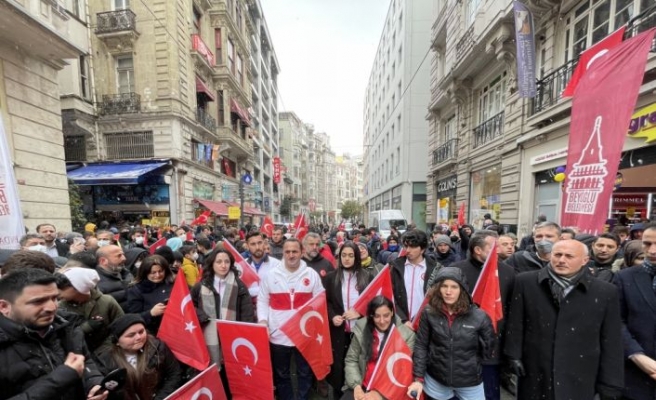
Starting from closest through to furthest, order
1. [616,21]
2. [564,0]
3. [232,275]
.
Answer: [232,275] < [616,21] < [564,0]

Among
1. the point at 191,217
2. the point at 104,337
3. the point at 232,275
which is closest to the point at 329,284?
the point at 232,275

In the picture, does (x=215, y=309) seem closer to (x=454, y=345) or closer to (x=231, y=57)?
(x=454, y=345)

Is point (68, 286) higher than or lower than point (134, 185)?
lower

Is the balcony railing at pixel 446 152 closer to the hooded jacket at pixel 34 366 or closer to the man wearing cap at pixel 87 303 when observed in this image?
the man wearing cap at pixel 87 303

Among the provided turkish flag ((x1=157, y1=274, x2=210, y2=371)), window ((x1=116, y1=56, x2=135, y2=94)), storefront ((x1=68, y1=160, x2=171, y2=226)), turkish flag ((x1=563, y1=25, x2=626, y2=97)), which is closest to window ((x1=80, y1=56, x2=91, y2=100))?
window ((x1=116, y1=56, x2=135, y2=94))

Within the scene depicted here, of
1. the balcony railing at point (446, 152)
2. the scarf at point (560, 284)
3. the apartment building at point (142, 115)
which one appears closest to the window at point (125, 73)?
the apartment building at point (142, 115)

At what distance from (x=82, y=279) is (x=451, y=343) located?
3.03 metres

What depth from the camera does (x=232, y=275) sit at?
3.28 metres

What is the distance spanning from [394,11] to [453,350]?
33.8m

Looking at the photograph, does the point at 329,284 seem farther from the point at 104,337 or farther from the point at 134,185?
the point at 134,185

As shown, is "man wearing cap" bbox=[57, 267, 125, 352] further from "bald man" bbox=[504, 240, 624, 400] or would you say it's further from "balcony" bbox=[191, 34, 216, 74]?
"balcony" bbox=[191, 34, 216, 74]

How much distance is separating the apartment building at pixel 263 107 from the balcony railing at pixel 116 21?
14536 millimetres

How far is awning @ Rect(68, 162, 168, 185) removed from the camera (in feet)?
41.9

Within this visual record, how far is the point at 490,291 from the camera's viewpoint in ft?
8.84
